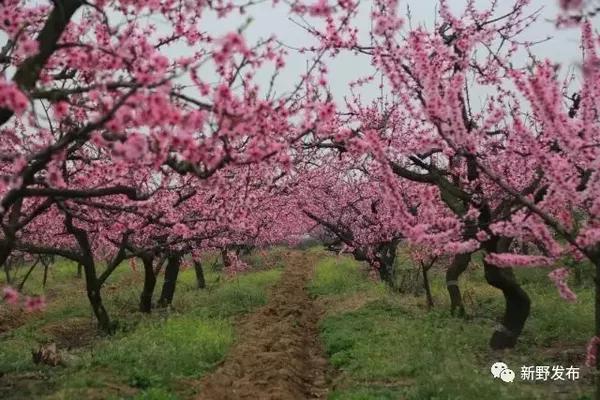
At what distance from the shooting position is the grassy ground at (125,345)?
10266 mm

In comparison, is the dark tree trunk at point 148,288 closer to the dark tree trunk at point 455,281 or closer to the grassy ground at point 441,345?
the grassy ground at point 441,345

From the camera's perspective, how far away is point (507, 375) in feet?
32.5

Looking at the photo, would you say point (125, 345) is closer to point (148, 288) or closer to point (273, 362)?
point (273, 362)

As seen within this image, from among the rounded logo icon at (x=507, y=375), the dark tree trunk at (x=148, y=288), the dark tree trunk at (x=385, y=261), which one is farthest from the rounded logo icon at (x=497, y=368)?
the dark tree trunk at (x=385, y=261)

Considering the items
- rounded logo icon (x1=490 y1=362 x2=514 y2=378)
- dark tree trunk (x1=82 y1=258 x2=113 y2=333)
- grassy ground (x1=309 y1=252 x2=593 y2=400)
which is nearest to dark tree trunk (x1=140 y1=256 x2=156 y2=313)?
dark tree trunk (x1=82 y1=258 x2=113 y2=333)

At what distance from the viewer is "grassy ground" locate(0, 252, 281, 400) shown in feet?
33.7

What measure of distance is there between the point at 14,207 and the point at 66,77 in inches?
128

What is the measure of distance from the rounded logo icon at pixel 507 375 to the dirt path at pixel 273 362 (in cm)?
303

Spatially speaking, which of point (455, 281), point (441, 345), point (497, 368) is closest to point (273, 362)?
point (441, 345)

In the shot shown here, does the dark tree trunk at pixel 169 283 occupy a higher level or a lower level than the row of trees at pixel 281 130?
lower

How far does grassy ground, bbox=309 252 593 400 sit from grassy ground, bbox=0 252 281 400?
2859 millimetres

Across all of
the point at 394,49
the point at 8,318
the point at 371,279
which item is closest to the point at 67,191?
the point at 394,49

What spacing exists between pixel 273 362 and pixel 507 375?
14.7 ft

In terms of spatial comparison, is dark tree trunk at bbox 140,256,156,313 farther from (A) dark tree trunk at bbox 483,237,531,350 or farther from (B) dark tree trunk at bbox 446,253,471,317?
(A) dark tree trunk at bbox 483,237,531,350
